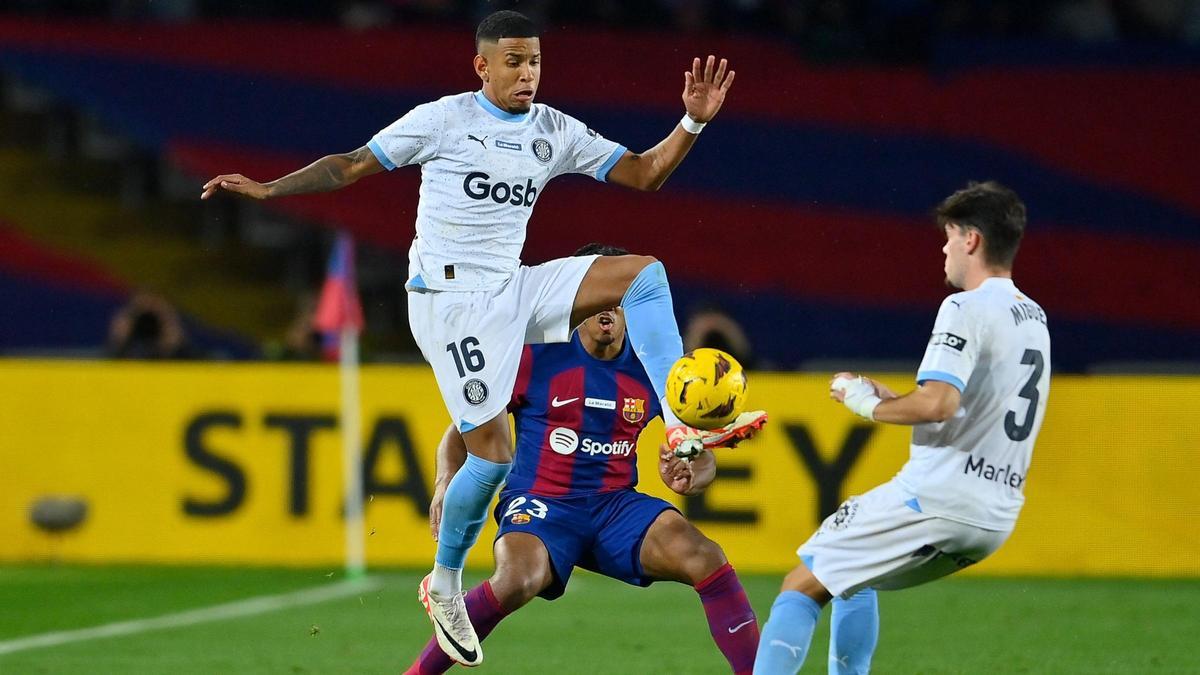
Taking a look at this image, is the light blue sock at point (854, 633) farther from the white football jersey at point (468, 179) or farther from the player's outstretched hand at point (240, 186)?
the player's outstretched hand at point (240, 186)

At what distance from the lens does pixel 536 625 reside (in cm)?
1084

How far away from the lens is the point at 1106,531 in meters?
12.7

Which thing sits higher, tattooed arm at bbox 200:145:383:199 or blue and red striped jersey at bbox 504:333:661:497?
tattooed arm at bbox 200:145:383:199

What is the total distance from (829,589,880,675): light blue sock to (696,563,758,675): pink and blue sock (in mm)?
574

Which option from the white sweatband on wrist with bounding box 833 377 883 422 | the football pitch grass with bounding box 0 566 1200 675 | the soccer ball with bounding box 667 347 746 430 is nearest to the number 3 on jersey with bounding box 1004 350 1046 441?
the white sweatband on wrist with bounding box 833 377 883 422

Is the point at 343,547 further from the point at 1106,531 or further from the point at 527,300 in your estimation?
the point at 527,300

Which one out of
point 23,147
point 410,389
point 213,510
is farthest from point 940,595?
point 23,147

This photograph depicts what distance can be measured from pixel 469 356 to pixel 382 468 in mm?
6098

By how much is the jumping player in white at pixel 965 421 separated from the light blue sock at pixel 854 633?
486mm

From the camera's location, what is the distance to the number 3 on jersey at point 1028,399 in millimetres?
6145

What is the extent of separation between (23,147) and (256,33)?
325 centimetres

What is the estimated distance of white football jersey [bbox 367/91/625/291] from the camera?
7141mm

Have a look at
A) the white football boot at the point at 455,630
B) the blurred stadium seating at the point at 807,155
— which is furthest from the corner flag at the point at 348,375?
the white football boot at the point at 455,630

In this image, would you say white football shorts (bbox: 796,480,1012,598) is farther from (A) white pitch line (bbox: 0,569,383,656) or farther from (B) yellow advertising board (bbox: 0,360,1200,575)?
(B) yellow advertising board (bbox: 0,360,1200,575)
